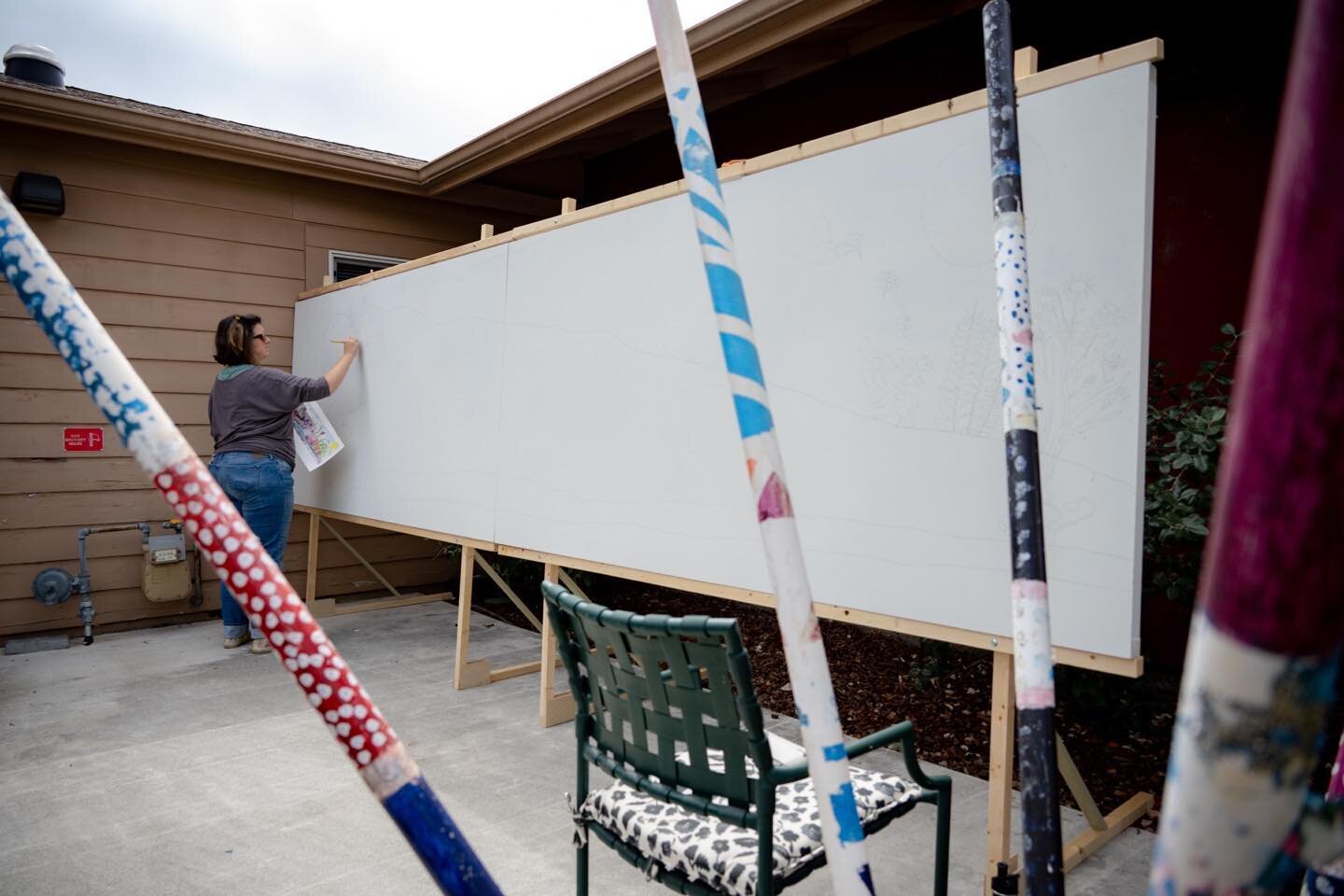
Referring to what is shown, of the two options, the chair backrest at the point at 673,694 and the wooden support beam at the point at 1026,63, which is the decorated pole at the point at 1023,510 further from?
the wooden support beam at the point at 1026,63

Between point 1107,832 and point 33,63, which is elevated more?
point 33,63

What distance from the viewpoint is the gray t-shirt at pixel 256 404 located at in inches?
166

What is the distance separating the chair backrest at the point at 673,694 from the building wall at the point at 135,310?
13.8ft

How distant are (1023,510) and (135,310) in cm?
526

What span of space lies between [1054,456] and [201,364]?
15.8 feet

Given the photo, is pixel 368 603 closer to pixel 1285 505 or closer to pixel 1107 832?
pixel 1107 832

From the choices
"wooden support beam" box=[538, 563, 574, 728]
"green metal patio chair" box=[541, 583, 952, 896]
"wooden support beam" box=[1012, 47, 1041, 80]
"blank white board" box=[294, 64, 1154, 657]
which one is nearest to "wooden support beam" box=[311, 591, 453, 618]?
"blank white board" box=[294, 64, 1154, 657]

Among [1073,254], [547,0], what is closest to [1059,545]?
[1073,254]

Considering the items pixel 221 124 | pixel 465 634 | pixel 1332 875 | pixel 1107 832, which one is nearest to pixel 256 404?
pixel 465 634

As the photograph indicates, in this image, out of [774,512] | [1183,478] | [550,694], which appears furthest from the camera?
[550,694]

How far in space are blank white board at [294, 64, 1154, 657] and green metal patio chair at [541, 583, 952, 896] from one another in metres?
0.60

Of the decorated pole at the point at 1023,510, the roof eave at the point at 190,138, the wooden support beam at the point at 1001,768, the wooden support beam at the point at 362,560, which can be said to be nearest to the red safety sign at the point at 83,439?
the wooden support beam at the point at 362,560

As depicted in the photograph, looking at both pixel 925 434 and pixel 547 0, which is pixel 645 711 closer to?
pixel 925 434

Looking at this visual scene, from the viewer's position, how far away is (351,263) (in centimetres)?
553
